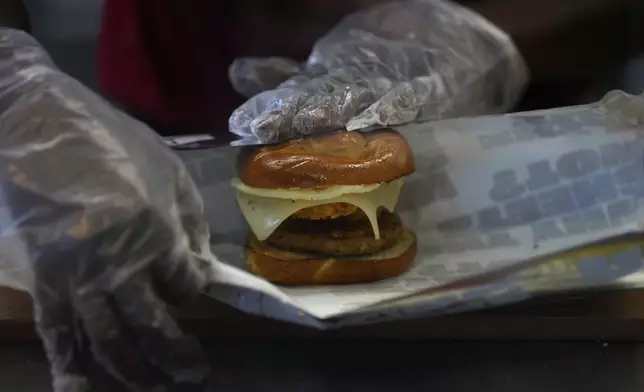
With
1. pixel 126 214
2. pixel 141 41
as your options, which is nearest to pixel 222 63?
pixel 141 41

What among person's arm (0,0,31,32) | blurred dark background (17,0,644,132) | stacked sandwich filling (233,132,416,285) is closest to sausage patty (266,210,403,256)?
stacked sandwich filling (233,132,416,285)

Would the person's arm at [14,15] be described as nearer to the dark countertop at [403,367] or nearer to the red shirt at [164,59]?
the red shirt at [164,59]

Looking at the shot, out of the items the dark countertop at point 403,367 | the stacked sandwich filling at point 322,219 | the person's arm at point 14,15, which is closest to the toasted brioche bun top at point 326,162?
the stacked sandwich filling at point 322,219

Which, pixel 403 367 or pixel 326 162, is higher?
pixel 326 162

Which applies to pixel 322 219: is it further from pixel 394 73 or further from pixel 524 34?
pixel 524 34

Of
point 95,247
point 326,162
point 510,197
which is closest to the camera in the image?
point 95,247

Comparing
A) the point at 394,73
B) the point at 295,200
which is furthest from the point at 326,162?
the point at 394,73

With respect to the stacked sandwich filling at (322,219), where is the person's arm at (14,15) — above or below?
above
